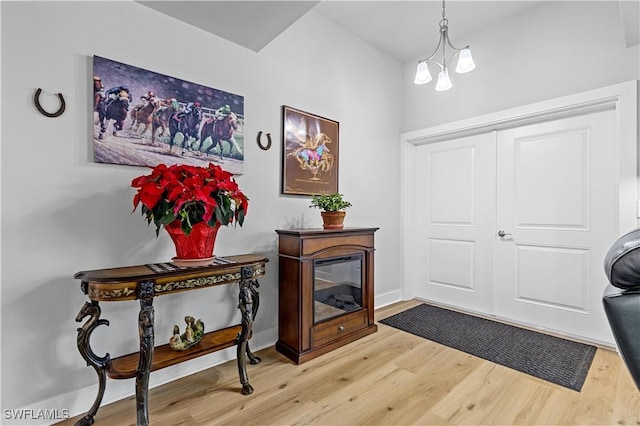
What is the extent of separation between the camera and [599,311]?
2547mm

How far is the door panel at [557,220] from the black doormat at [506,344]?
10.9 inches

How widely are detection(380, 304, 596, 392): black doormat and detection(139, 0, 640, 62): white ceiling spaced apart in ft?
7.57

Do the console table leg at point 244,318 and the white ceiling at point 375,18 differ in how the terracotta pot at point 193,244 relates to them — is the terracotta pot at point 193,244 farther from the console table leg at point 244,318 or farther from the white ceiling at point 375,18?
the white ceiling at point 375,18

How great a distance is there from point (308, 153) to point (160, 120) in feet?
4.00

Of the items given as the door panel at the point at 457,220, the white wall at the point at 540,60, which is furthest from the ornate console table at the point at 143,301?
the white wall at the point at 540,60

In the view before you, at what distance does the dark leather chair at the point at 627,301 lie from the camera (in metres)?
0.81

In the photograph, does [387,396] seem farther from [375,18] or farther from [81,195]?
[375,18]

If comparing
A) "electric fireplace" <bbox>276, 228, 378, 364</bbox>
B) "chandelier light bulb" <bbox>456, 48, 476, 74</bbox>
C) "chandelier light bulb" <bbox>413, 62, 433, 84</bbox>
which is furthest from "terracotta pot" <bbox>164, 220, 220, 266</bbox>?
"chandelier light bulb" <bbox>456, 48, 476, 74</bbox>

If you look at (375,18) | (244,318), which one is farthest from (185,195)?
A: (375,18)

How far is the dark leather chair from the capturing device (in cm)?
81

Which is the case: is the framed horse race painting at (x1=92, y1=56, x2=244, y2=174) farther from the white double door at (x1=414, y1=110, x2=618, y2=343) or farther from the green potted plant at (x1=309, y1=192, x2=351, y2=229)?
the white double door at (x1=414, y1=110, x2=618, y2=343)

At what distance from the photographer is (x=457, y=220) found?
135 inches

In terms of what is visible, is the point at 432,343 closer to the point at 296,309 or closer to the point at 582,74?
the point at 296,309

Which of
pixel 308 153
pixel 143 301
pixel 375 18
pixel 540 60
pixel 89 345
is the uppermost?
pixel 375 18
